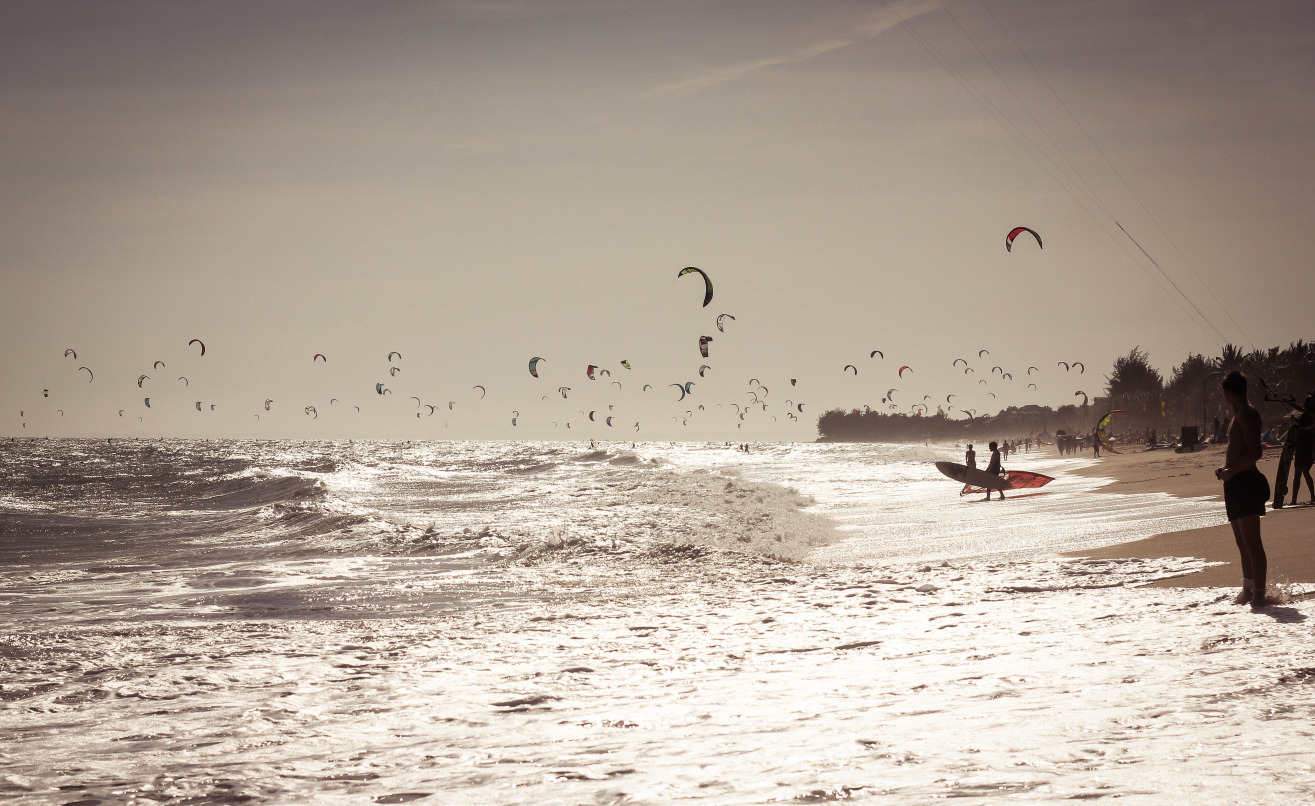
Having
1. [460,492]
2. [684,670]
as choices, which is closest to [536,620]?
[684,670]

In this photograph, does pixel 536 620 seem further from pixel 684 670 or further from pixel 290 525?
pixel 290 525

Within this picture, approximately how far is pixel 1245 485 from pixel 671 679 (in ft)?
13.0

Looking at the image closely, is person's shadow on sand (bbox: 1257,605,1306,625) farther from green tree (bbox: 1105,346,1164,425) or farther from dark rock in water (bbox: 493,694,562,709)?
green tree (bbox: 1105,346,1164,425)

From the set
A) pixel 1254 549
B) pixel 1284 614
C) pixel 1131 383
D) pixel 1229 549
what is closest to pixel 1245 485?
pixel 1254 549

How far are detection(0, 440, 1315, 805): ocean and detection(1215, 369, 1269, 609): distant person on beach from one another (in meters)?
0.36

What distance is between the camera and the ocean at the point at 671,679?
3.70 m

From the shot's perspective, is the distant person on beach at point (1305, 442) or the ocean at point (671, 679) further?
the distant person on beach at point (1305, 442)

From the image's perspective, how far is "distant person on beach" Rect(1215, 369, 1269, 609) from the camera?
584cm

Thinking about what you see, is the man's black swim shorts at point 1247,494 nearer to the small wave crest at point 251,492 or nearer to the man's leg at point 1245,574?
the man's leg at point 1245,574

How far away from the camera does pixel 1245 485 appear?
19.7 feet

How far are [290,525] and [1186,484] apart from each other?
19.0 metres

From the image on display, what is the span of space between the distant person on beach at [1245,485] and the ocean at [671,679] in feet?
1.18

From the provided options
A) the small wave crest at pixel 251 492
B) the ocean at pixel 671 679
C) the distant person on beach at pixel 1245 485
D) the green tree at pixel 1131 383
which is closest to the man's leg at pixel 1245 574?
the distant person on beach at pixel 1245 485

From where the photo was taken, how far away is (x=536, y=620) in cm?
834
